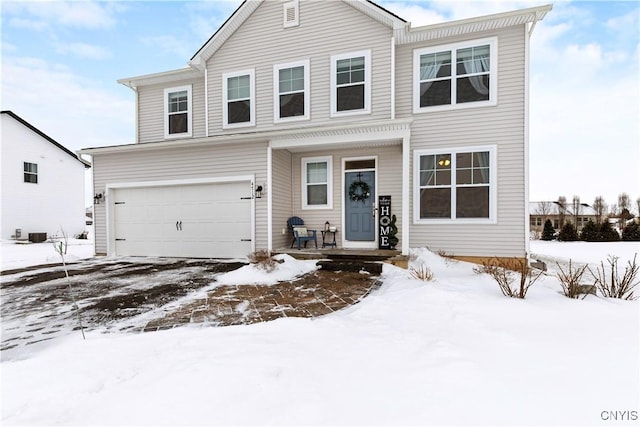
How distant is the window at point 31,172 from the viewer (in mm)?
14743

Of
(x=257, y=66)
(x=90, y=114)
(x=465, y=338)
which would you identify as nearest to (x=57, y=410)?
(x=465, y=338)

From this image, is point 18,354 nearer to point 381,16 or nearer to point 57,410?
point 57,410

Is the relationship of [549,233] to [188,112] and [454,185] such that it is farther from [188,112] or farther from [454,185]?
[188,112]

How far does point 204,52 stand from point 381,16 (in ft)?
16.5

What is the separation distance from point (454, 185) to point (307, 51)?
17.3ft

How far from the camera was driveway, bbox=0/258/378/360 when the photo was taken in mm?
3356

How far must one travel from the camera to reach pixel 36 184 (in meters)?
15.1

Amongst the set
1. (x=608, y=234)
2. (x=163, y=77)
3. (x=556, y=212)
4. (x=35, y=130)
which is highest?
(x=163, y=77)

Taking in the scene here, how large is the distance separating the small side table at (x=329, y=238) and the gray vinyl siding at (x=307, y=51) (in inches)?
116

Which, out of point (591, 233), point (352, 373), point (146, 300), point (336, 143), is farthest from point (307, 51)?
point (591, 233)

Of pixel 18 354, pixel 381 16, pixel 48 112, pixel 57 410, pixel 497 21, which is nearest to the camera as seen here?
pixel 57 410

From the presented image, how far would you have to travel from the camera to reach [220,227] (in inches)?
327

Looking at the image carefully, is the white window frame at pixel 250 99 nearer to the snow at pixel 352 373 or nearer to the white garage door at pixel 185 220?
the white garage door at pixel 185 220

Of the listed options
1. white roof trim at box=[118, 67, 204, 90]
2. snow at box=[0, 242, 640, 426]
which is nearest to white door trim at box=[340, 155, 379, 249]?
snow at box=[0, 242, 640, 426]
